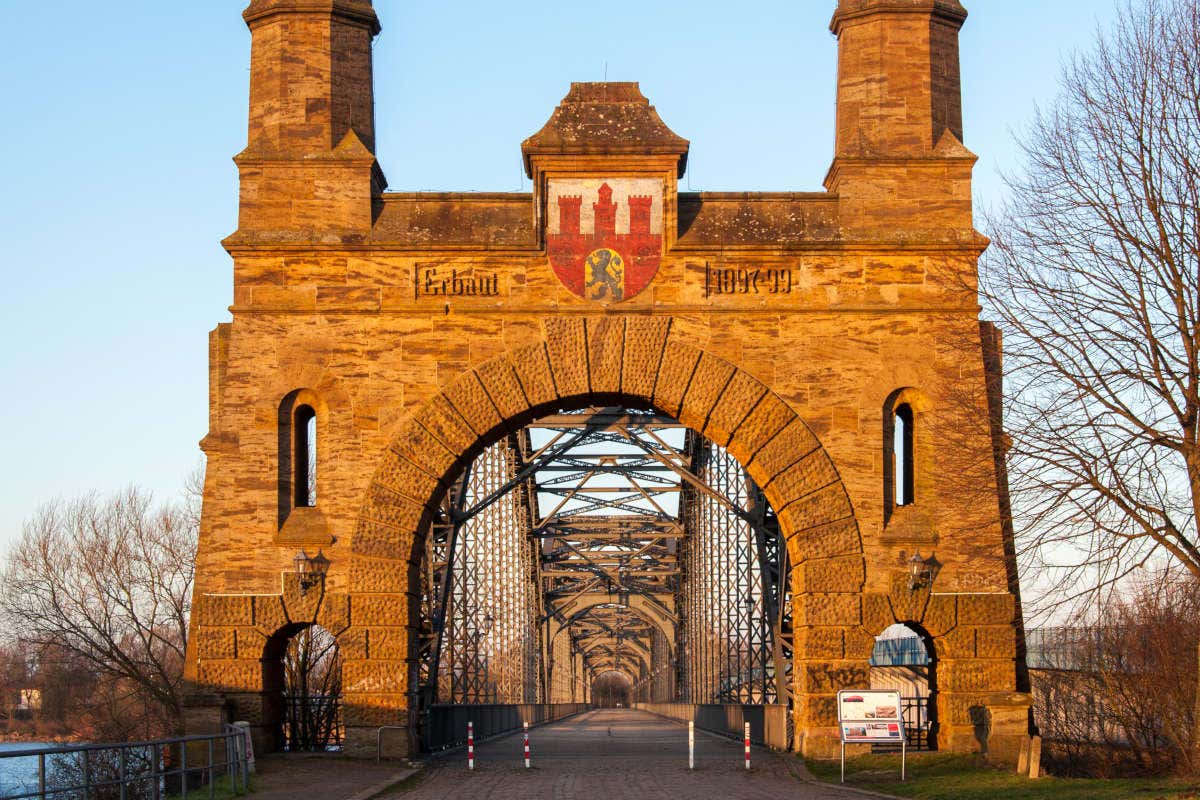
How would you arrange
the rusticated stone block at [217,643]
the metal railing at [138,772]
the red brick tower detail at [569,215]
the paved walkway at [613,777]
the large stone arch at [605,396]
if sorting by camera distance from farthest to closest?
the red brick tower detail at [569,215]
the large stone arch at [605,396]
the rusticated stone block at [217,643]
the paved walkway at [613,777]
the metal railing at [138,772]

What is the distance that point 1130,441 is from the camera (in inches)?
669

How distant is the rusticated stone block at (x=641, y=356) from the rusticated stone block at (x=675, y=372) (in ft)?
0.31

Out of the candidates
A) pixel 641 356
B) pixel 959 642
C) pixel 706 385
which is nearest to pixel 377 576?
pixel 641 356

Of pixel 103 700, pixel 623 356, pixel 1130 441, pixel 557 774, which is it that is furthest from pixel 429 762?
pixel 103 700

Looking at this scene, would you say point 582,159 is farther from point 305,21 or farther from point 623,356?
point 305,21

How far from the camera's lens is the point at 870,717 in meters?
19.2

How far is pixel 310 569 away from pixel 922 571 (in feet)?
28.3

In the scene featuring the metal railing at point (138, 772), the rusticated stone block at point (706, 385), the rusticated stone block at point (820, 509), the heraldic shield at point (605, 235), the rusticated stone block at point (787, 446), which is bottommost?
the metal railing at point (138, 772)

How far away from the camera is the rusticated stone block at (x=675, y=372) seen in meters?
21.9

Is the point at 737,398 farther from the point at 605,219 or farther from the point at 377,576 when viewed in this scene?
the point at 377,576

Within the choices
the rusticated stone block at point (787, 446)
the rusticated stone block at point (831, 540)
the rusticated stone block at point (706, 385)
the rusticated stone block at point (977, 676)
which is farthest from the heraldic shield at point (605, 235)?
the rusticated stone block at point (977, 676)

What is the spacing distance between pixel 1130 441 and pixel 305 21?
526 inches

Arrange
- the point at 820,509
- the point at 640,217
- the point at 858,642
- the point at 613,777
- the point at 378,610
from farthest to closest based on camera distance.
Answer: the point at 640,217 → the point at 820,509 → the point at 378,610 → the point at 858,642 → the point at 613,777

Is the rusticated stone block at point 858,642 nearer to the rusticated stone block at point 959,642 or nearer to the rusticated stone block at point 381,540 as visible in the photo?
the rusticated stone block at point 959,642
